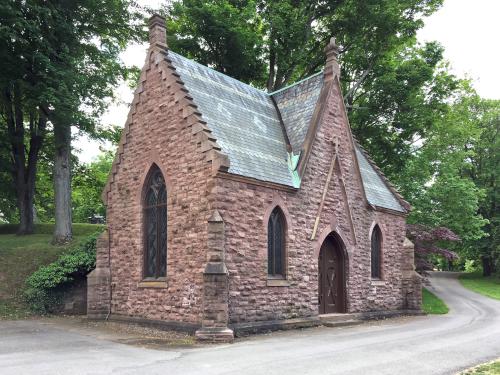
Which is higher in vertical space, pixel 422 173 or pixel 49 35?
pixel 49 35

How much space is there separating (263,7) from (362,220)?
1508 centimetres

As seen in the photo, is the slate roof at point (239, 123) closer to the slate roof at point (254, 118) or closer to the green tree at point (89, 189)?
the slate roof at point (254, 118)

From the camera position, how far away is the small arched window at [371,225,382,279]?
20.6 m

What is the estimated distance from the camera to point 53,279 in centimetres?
1833

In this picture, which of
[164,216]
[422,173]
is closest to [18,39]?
[164,216]

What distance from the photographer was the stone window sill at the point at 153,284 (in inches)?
583

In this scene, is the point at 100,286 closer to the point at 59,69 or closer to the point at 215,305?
the point at 215,305

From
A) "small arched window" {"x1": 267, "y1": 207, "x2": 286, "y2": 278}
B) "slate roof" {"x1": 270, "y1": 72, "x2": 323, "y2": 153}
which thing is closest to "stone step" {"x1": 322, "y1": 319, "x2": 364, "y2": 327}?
"small arched window" {"x1": 267, "y1": 207, "x2": 286, "y2": 278}

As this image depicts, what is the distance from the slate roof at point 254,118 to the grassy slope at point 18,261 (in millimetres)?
9941

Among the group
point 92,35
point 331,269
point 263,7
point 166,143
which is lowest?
point 331,269

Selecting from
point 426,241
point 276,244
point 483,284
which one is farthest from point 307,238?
point 483,284

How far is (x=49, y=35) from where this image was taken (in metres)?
22.2

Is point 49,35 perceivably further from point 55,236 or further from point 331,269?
point 331,269

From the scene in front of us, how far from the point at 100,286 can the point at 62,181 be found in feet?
26.7
